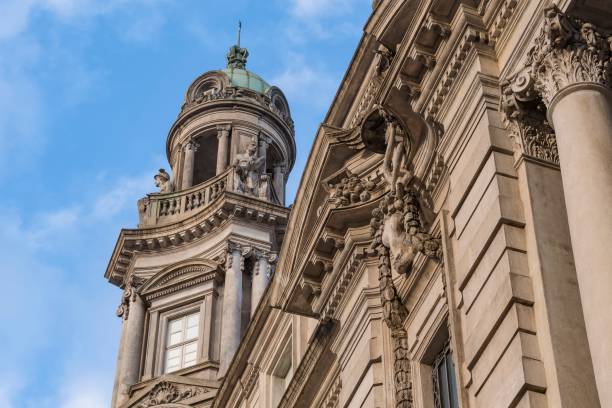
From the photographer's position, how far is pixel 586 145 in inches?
550

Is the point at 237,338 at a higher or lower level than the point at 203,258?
lower

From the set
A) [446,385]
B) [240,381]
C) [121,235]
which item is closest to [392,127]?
[446,385]

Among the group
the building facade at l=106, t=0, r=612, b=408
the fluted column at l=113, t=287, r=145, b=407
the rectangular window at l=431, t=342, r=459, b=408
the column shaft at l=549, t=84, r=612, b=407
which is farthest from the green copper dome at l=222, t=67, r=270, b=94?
the column shaft at l=549, t=84, r=612, b=407

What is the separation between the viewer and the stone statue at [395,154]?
18984 mm

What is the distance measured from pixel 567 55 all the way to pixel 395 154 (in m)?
4.57

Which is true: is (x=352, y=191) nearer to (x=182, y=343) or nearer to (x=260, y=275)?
(x=260, y=275)

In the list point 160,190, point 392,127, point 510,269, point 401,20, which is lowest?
point 510,269

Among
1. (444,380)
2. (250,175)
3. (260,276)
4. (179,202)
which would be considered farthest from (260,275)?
(444,380)

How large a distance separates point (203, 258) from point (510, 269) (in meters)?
27.1

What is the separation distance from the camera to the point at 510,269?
563 inches

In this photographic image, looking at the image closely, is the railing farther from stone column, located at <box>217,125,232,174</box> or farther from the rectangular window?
A: the rectangular window

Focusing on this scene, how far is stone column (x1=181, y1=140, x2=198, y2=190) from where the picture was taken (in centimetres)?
4447

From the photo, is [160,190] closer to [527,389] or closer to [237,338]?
[237,338]

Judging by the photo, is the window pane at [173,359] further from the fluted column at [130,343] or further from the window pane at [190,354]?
the fluted column at [130,343]
